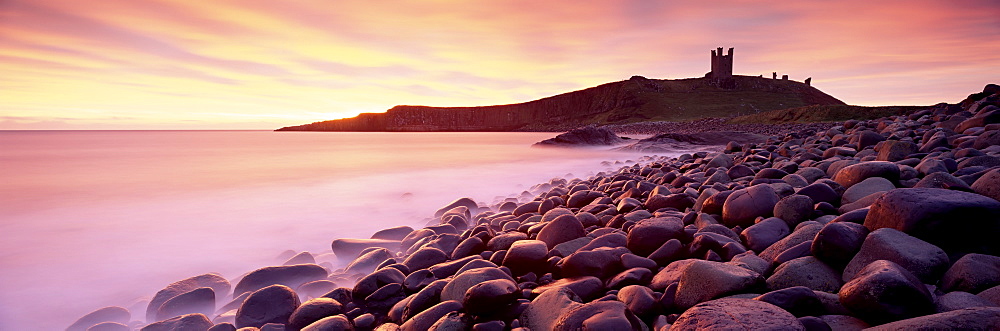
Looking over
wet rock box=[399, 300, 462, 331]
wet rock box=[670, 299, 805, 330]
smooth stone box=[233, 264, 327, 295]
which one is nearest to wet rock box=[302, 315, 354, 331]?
wet rock box=[399, 300, 462, 331]

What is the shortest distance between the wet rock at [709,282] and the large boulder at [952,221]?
0.83m

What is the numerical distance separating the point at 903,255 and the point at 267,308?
137 inches

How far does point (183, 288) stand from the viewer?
349cm

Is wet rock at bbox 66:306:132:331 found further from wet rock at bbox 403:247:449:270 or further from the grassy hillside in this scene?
the grassy hillside

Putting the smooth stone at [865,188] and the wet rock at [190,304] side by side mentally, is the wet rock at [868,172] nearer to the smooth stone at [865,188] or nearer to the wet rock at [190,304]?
the smooth stone at [865,188]

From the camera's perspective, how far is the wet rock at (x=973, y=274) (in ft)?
5.87

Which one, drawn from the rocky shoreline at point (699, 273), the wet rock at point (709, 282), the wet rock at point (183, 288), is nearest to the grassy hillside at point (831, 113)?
the rocky shoreline at point (699, 273)

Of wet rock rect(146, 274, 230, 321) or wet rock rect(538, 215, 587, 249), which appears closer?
wet rock rect(146, 274, 230, 321)

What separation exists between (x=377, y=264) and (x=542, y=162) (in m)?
12.4

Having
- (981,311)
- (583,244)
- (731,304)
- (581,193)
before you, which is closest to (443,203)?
(581,193)

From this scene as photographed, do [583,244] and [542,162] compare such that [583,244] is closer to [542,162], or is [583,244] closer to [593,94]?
[542,162]

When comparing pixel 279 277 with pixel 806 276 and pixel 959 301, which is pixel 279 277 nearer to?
pixel 806 276

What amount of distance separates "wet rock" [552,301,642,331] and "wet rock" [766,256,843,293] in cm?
76

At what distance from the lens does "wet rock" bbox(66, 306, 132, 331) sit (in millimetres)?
3094
